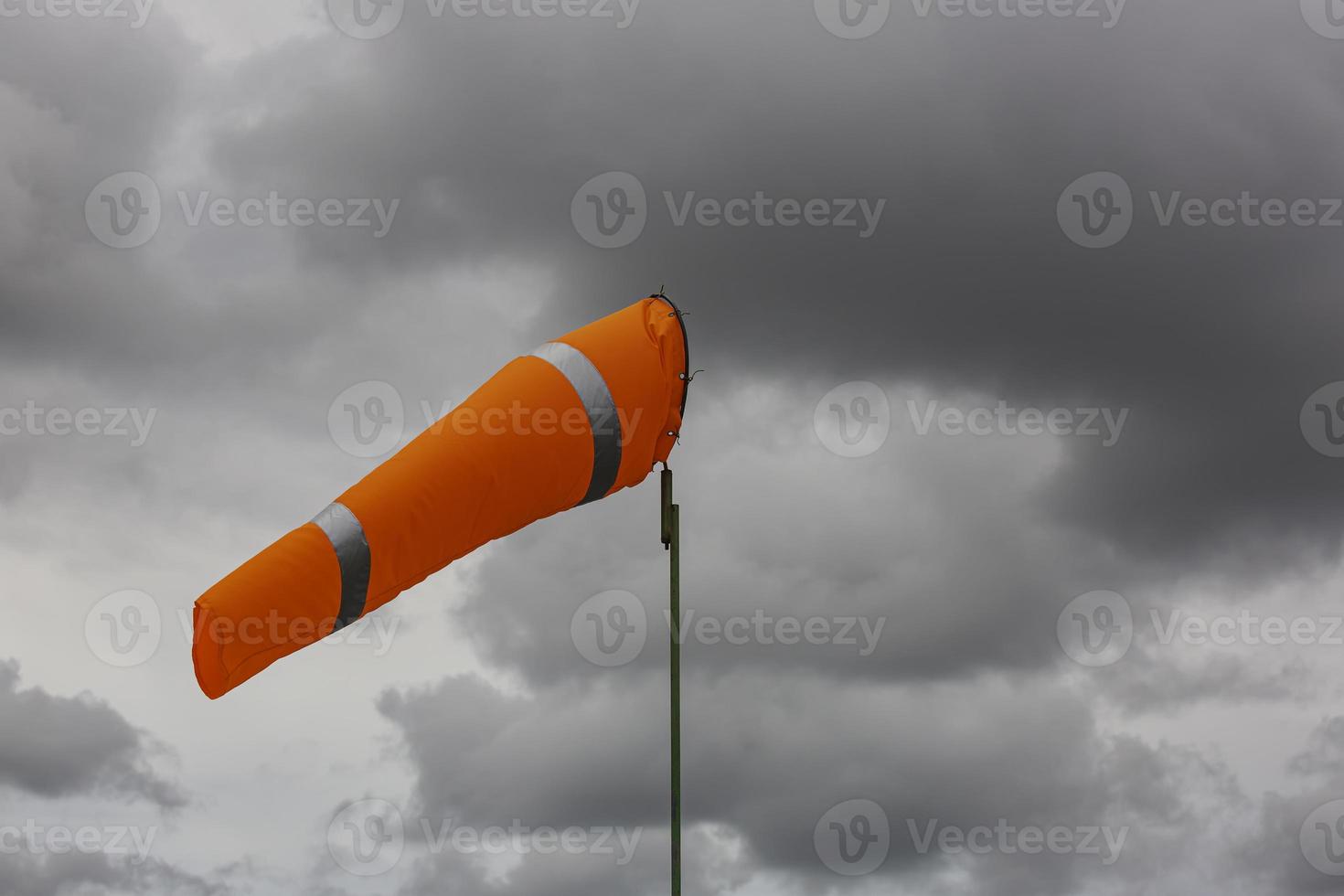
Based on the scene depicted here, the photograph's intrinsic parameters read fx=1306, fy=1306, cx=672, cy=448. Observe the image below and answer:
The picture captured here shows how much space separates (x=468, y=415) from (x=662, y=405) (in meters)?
2.20

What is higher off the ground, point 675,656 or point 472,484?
point 472,484

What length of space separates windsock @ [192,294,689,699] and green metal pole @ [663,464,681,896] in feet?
1.84

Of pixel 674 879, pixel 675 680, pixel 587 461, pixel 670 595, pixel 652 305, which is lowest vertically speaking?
pixel 674 879

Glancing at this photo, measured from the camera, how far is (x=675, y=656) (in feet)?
48.0

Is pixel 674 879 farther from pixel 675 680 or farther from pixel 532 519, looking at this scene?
pixel 532 519

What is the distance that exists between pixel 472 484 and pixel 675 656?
123 inches

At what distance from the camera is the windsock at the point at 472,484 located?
12602mm

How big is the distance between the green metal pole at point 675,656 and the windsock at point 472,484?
56 centimetres

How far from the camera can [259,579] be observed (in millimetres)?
12570

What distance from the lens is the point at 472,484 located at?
13.4m

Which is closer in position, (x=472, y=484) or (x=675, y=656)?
(x=472, y=484)

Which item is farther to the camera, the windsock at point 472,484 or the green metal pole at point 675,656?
the green metal pole at point 675,656

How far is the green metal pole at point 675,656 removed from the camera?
564 inches

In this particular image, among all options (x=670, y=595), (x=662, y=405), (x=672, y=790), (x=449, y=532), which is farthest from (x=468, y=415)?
(x=672, y=790)
